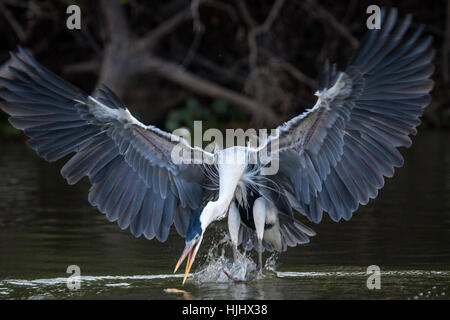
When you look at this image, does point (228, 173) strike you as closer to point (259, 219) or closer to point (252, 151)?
point (252, 151)

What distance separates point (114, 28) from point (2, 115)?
4.10 m

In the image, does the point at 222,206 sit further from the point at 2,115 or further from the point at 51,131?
the point at 2,115

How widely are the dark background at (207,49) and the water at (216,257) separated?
6.61 m

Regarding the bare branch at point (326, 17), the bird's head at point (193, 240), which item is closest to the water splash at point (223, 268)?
the bird's head at point (193, 240)

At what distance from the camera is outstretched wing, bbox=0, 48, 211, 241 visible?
719 cm

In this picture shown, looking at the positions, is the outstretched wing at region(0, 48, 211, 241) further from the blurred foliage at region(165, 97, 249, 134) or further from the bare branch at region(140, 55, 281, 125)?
the blurred foliage at region(165, 97, 249, 134)

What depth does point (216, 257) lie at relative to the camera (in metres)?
7.59

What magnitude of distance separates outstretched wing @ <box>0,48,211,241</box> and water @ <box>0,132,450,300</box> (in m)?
0.42

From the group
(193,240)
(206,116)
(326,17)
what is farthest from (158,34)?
(193,240)

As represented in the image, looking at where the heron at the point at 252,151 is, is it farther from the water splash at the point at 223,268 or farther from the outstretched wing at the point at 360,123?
the water splash at the point at 223,268

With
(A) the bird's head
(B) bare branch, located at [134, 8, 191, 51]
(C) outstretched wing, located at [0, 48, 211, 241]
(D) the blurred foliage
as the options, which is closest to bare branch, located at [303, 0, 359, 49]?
(B) bare branch, located at [134, 8, 191, 51]

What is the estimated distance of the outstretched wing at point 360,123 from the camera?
6.75 m

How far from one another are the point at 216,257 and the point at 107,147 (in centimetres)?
126

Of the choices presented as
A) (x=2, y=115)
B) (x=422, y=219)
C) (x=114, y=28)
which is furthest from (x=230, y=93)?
(x=422, y=219)
